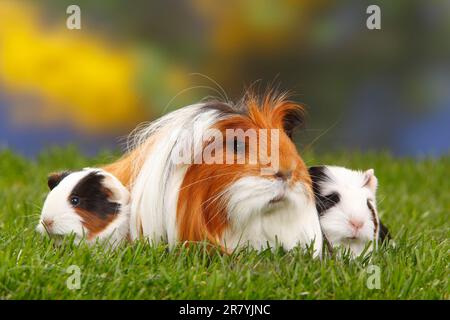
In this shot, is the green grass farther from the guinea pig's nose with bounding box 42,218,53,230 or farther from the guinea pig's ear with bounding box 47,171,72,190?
the guinea pig's ear with bounding box 47,171,72,190

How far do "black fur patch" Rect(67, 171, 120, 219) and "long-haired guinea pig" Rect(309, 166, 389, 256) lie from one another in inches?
43.5

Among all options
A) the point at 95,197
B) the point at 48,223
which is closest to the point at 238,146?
the point at 95,197

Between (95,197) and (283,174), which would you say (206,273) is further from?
(95,197)

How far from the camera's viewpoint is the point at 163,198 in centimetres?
427

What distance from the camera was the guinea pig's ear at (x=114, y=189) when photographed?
14.6 feet

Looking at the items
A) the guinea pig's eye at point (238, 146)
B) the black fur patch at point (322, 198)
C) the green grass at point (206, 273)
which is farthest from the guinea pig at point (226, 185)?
the black fur patch at point (322, 198)

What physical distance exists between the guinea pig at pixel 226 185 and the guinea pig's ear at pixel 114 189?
8 cm

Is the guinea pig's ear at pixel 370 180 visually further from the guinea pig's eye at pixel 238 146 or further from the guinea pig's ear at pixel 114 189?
the guinea pig's ear at pixel 114 189

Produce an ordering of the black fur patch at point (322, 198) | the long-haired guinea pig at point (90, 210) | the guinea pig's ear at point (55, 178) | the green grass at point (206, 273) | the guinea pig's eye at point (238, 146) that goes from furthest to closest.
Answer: the guinea pig's ear at point (55, 178), the black fur patch at point (322, 198), the long-haired guinea pig at point (90, 210), the guinea pig's eye at point (238, 146), the green grass at point (206, 273)

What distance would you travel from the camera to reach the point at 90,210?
14.6 feet

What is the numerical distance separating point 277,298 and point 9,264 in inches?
50.3
